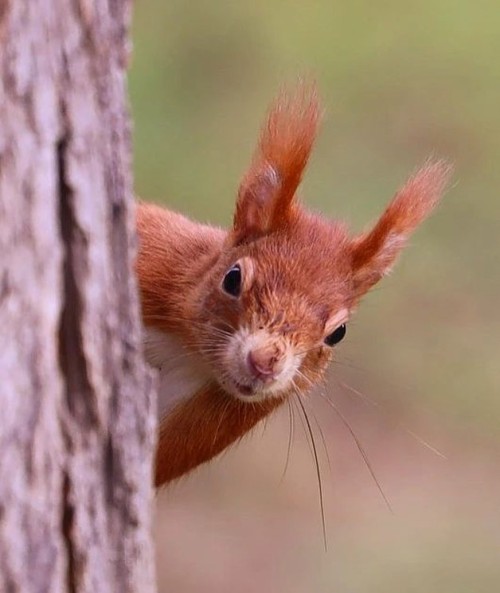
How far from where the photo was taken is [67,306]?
32.4 inches

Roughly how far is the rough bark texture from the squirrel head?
0.39m

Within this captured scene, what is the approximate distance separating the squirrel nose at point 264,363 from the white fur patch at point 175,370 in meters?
0.16

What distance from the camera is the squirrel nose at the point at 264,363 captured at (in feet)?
4.09

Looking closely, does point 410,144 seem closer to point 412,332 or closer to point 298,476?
point 412,332

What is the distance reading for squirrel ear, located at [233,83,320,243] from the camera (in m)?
1.36

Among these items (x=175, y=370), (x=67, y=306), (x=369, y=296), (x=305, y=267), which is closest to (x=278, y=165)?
(x=305, y=267)

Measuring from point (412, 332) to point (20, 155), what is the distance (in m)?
2.16

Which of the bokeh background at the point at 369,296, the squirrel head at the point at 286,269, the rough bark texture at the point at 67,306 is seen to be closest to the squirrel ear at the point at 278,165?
the squirrel head at the point at 286,269

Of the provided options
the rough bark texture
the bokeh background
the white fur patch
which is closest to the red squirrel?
the white fur patch

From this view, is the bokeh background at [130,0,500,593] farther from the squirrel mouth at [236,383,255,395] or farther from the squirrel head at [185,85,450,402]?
the squirrel mouth at [236,383,255,395]

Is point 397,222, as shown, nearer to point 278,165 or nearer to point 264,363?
point 278,165

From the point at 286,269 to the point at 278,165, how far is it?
4.7 inches

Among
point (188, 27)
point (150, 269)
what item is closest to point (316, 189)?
point (188, 27)

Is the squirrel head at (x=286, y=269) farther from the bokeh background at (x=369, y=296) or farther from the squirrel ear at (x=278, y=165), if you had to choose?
the bokeh background at (x=369, y=296)
